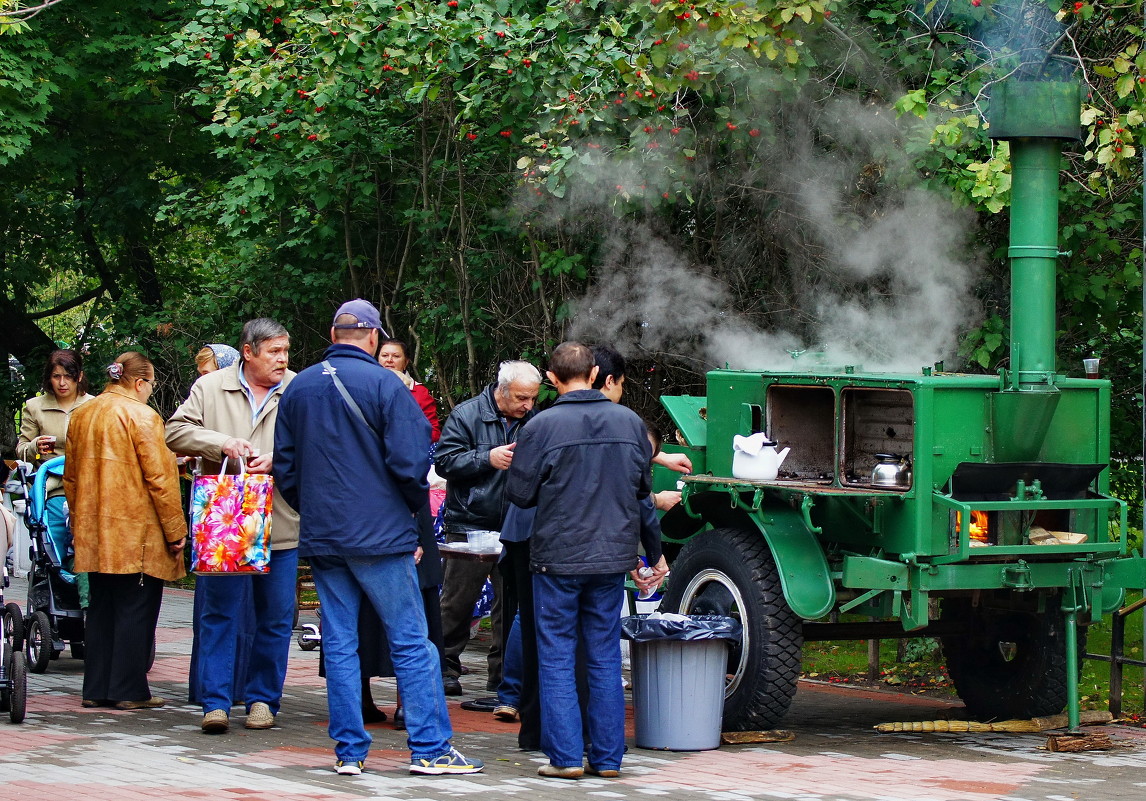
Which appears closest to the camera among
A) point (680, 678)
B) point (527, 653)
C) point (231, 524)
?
point (527, 653)

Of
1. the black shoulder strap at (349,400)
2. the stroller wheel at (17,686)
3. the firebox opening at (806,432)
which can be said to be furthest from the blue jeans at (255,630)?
the firebox opening at (806,432)

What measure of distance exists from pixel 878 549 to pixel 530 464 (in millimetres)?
1771

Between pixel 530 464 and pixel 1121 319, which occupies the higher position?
pixel 1121 319

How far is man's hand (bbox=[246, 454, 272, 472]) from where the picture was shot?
708cm

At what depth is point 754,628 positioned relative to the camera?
7.05 m

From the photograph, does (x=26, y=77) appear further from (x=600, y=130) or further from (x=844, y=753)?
(x=844, y=753)

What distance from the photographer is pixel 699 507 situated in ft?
25.8

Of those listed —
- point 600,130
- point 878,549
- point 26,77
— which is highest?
point 26,77

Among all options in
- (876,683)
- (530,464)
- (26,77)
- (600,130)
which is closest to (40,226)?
(26,77)

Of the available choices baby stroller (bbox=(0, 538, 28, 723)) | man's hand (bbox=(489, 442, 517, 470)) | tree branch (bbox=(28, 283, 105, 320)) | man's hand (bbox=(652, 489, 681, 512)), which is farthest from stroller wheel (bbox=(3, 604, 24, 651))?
tree branch (bbox=(28, 283, 105, 320))

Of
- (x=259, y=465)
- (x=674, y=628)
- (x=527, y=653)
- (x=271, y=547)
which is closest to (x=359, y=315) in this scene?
(x=259, y=465)

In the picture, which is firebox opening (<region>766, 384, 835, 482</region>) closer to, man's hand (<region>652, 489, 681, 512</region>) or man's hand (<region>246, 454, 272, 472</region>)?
man's hand (<region>652, 489, 681, 512</region>)

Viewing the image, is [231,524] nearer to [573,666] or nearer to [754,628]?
[573,666]

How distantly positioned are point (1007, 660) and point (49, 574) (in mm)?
5288
